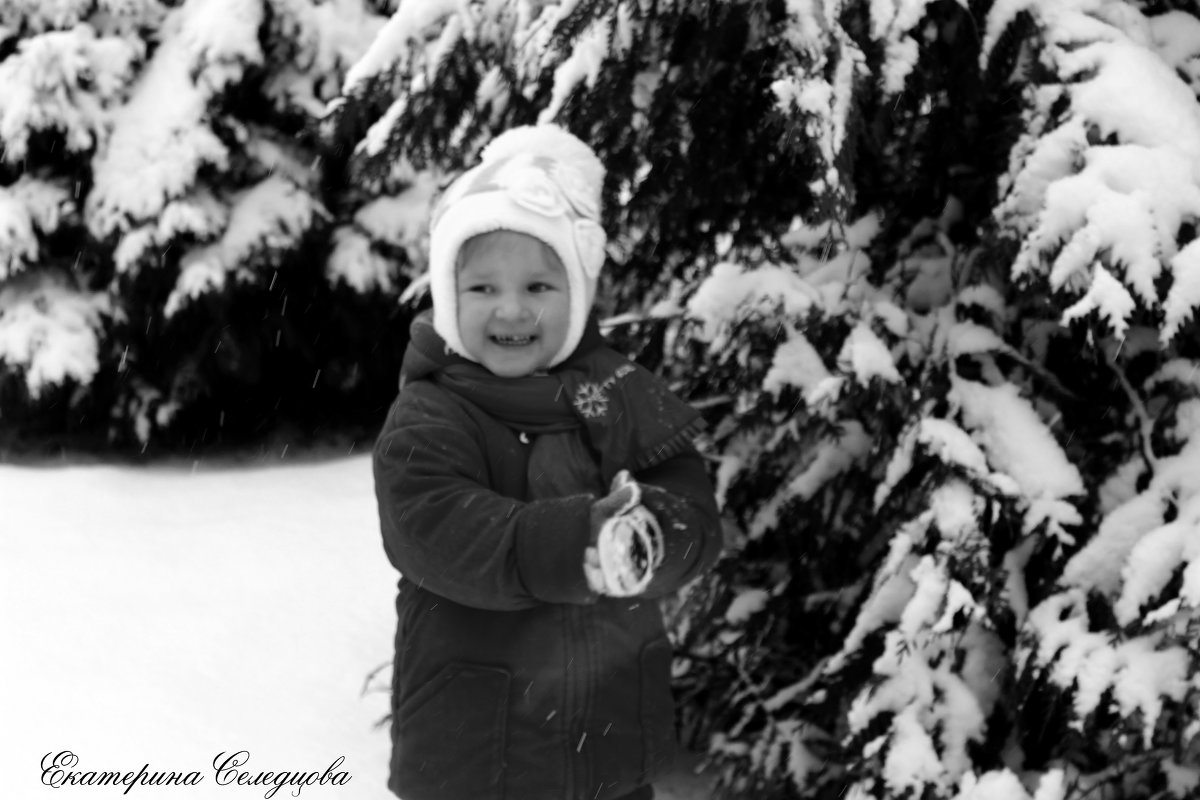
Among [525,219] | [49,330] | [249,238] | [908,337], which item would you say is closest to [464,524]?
[525,219]

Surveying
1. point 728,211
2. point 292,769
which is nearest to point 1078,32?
point 728,211

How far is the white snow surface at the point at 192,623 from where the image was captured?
2.85m

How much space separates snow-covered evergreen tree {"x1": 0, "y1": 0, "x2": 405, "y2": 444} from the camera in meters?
4.45

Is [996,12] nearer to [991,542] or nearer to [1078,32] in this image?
[1078,32]

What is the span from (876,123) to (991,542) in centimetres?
84

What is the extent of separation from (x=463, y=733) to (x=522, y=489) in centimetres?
37

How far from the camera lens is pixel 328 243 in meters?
4.83

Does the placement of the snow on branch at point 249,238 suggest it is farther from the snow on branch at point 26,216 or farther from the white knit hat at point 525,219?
the white knit hat at point 525,219

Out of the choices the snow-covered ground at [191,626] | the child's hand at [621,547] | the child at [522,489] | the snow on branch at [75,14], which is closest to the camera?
the child's hand at [621,547]

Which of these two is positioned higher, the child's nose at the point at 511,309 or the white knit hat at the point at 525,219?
the white knit hat at the point at 525,219

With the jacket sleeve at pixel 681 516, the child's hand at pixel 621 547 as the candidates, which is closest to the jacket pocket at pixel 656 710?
the jacket sleeve at pixel 681 516

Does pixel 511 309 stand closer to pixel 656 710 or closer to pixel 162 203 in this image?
pixel 656 710

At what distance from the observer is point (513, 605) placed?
66.6 inches

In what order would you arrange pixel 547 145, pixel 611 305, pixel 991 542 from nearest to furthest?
1. pixel 547 145
2. pixel 991 542
3. pixel 611 305
